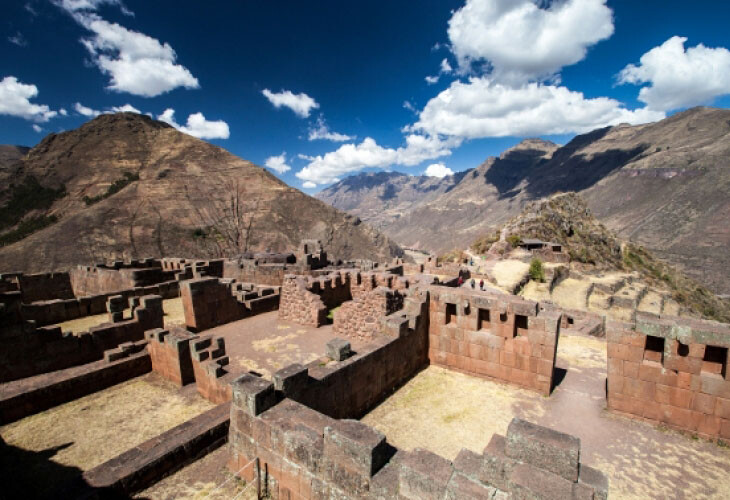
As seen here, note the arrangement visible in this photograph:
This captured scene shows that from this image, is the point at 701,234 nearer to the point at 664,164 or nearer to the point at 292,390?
the point at 664,164

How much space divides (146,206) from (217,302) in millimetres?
64088

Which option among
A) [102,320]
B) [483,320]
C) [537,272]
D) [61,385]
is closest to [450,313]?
[483,320]

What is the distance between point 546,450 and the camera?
4.03 metres

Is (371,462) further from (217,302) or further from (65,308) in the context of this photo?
(65,308)

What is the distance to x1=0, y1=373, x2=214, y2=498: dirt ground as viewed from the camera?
6762mm

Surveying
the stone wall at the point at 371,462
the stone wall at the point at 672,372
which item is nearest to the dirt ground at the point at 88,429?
the stone wall at the point at 371,462

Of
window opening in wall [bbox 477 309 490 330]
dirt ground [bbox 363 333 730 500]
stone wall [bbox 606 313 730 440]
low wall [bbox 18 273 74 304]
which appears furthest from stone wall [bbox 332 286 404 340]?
low wall [bbox 18 273 74 304]

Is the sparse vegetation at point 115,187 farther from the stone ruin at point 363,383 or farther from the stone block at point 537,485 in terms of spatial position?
the stone block at point 537,485

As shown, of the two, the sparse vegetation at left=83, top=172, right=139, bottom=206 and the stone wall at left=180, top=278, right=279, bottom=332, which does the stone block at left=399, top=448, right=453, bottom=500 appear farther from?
the sparse vegetation at left=83, top=172, right=139, bottom=206

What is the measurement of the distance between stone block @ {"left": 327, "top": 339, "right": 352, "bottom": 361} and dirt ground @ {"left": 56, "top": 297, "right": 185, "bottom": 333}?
30.1 feet

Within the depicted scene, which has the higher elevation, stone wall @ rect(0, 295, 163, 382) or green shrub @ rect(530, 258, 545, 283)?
stone wall @ rect(0, 295, 163, 382)

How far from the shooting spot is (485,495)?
12.9 feet

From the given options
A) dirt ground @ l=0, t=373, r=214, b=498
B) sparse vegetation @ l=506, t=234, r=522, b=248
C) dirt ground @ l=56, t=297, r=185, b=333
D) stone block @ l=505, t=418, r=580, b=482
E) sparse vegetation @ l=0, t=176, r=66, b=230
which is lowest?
dirt ground @ l=0, t=373, r=214, b=498

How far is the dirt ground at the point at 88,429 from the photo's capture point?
22.2 ft
